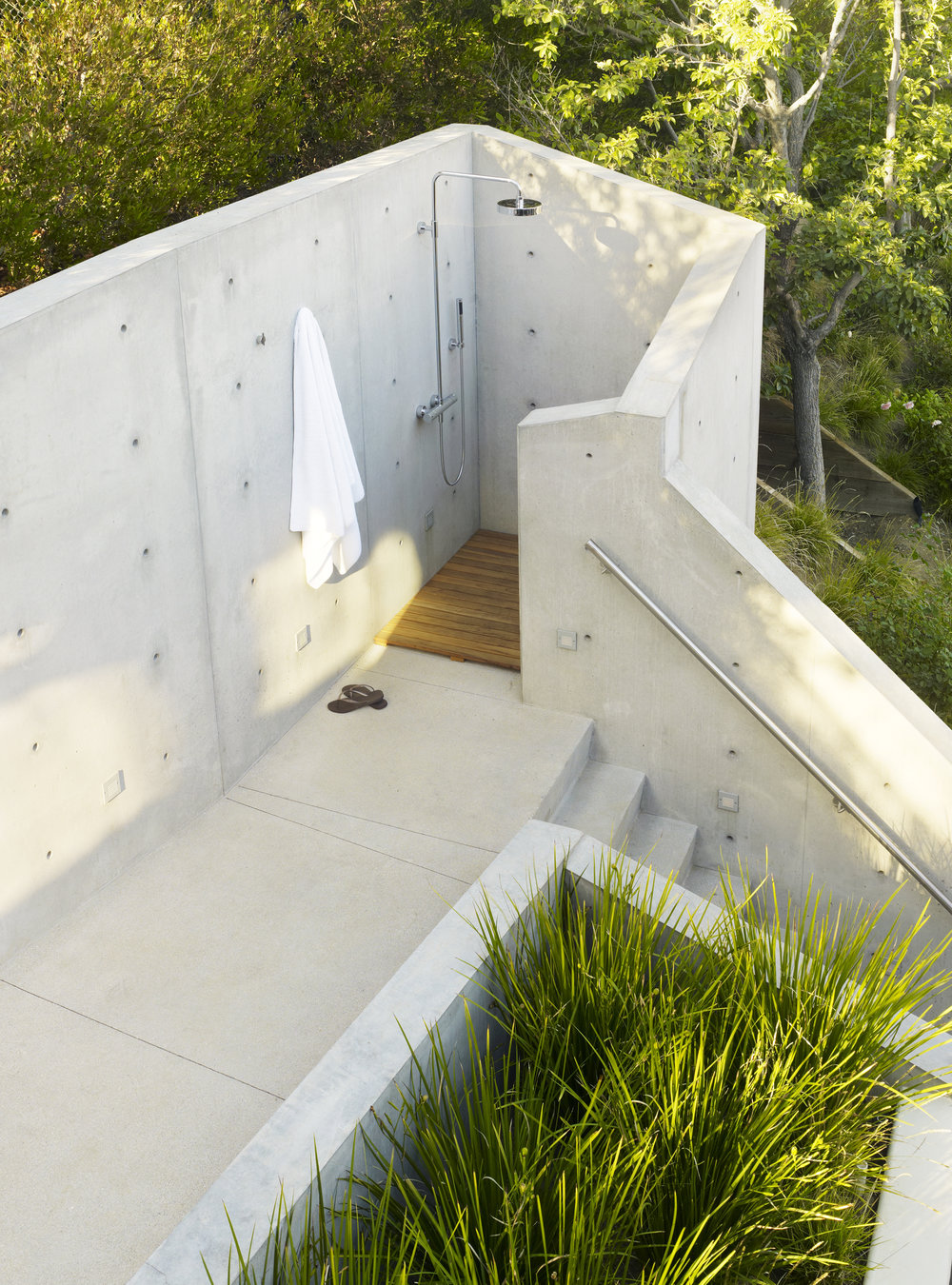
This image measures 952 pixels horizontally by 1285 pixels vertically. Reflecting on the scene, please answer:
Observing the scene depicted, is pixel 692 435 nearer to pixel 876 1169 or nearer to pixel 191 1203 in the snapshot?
pixel 876 1169

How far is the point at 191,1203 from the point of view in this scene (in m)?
3.20

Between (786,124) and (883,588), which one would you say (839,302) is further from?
(883,588)

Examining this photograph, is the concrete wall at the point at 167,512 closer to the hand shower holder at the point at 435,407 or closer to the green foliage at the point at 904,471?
the hand shower holder at the point at 435,407

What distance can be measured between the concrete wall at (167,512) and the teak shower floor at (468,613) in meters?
0.38

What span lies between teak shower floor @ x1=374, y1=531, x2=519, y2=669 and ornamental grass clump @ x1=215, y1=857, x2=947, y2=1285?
2718mm

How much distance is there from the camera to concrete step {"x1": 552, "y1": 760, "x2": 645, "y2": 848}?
16.5 feet

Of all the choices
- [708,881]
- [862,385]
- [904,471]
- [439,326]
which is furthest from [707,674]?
[862,385]

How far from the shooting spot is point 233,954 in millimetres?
4141

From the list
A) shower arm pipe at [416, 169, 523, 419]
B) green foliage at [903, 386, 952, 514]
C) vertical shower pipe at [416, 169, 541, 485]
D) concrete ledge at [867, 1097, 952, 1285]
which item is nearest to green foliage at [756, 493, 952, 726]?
green foliage at [903, 386, 952, 514]

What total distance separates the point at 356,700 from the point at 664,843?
4.90 ft

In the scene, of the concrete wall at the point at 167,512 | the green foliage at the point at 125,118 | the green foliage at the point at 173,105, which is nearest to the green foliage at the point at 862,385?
the green foliage at the point at 173,105

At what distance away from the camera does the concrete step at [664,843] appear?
5023 mm

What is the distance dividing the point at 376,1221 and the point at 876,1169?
3.86 feet

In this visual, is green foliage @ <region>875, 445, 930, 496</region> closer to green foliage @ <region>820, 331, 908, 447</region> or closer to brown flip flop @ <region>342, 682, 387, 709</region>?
green foliage @ <region>820, 331, 908, 447</region>
